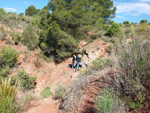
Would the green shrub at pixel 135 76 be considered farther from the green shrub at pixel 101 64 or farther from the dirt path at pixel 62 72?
the dirt path at pixel 62 72

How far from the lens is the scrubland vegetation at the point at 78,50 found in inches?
89.8

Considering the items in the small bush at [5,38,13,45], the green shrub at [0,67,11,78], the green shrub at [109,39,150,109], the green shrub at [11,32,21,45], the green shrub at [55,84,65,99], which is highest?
the green shrub at [11,32,21,45]

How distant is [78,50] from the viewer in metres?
10.8

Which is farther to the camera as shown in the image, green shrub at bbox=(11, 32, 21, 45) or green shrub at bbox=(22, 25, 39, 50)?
green shrub at bbox=(22, 25, 39, 50)

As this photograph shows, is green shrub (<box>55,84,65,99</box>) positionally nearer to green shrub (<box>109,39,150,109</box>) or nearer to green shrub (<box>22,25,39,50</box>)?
green shrub (<box>109,39,150,109</box>)

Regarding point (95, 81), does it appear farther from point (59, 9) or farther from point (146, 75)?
point (59, 9)

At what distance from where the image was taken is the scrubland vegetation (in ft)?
7.48

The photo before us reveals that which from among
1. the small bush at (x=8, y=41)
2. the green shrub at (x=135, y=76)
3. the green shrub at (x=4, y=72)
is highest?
the small bush at (x=8, y=41)

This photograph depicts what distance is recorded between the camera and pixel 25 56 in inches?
390

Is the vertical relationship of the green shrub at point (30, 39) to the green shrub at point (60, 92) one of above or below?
above

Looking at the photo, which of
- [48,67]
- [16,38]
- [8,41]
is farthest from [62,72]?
[8,41]

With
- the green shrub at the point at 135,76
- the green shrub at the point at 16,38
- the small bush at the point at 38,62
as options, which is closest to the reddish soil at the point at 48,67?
the small bush at the point at 38,62

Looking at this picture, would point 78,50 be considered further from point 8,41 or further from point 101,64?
point 101,64

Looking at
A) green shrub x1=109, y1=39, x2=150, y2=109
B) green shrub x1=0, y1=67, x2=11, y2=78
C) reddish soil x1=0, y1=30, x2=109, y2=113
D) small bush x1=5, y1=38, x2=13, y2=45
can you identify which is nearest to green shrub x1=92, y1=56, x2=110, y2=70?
green shrub x1=109, y1=39, x2=150, y2=109
